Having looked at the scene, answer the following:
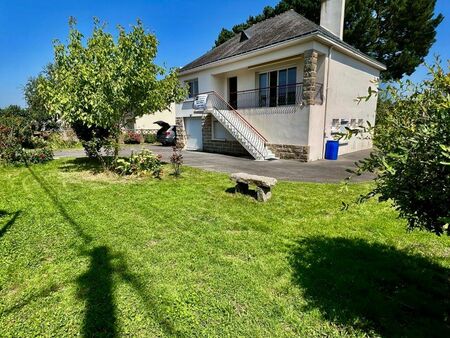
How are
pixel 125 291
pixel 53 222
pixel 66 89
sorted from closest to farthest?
pixel 125 291
pixel 53 222
pixel 66 89

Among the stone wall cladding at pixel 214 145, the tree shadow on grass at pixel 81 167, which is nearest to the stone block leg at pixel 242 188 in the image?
the tree shadow on grass at pixel 81 167

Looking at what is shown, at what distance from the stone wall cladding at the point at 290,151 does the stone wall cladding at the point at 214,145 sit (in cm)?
230

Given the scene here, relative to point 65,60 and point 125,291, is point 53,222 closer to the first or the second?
point 125,291

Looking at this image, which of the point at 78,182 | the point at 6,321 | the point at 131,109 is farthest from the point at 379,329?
the point at 131,109

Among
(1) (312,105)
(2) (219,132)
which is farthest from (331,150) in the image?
(2) (219,132)

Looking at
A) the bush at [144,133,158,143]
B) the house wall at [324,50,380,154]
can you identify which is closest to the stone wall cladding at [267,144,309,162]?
the house wall at [324,50,380,154]

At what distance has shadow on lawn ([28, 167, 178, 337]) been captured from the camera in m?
2.33

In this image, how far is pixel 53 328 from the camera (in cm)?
232

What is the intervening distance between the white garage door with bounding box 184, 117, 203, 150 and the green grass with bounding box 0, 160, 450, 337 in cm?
1281

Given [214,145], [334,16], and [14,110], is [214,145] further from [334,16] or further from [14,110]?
[14,110]

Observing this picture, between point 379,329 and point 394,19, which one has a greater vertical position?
→ point 394,19

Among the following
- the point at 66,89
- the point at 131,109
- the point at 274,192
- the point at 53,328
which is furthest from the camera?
the point at 131,109

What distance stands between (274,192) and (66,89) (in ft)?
21.1

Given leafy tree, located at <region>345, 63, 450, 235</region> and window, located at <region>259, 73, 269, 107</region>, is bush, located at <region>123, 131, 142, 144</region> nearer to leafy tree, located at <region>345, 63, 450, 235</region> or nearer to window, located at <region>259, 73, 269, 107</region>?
window, located at <region>259, 73, 269, 107</region>
